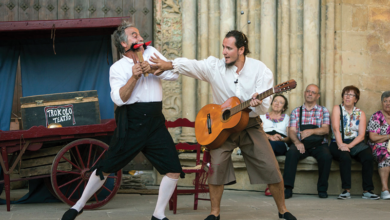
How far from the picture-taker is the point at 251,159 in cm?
392

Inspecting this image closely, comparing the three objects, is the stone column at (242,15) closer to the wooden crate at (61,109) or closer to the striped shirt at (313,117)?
the striped shirt at (313,117)

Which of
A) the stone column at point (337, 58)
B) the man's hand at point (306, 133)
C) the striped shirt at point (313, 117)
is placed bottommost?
the man's hand at point (306, 133)

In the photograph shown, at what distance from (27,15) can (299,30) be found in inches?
151

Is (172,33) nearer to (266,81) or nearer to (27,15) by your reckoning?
(27,15)

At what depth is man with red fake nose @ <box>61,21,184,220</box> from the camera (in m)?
3.54

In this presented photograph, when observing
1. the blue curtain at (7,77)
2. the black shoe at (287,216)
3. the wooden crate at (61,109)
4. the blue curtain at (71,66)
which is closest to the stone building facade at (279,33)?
the blue curtain at (71,66)

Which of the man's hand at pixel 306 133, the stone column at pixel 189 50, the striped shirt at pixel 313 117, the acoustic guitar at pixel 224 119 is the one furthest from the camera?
the stone column at pixel 189 50

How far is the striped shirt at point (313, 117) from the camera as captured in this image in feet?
19.3

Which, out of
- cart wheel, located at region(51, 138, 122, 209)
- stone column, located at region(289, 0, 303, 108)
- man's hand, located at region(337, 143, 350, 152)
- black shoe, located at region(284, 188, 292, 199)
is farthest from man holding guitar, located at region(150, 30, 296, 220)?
stone column, located at region(289, 0, 303, 108)

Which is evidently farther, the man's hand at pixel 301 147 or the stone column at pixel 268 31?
the stone column at pixel 268 31

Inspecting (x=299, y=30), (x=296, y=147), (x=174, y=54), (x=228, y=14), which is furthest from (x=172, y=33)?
(x=296, y=147)

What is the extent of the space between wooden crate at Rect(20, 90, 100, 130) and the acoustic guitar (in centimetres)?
157

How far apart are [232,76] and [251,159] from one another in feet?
2.49

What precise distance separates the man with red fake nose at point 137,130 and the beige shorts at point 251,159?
0.38m
